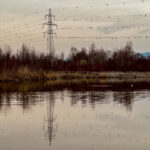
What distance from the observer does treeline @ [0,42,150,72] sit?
53.7 metres

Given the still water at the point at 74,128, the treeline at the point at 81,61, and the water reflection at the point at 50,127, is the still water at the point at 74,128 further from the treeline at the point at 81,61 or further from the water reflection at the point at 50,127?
the treeline at the point at 81,61

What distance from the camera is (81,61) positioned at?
84.4 metres

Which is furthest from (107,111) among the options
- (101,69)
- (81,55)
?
(81,55)

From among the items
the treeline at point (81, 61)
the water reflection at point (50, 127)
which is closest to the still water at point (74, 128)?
the water reflection at point (50, 127)

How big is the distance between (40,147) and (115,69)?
2752 inches

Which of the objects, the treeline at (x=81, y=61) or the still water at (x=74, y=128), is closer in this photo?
the still water at (x=74, y=128)

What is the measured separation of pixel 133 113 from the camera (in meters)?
16.2

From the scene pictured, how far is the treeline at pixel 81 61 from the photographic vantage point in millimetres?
53713

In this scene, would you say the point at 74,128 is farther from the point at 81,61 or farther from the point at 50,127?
the point at 81,61

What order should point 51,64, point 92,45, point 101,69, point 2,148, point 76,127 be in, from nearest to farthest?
point 2,148 < point 76,127 < point 51,64 < point 101,69 < point 92,45

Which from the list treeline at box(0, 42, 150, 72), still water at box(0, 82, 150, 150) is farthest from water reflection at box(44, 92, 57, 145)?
→ treeline at box(0, 42, 150, 72)

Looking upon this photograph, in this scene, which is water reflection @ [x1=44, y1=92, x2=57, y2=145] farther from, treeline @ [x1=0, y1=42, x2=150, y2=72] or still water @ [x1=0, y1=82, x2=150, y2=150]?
treeline @ [x1=0, y1=42, x2=150, y2=72]

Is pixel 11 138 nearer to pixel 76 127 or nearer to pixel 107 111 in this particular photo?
pixel 76 127

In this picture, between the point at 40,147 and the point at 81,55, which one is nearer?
the point at 40,147
